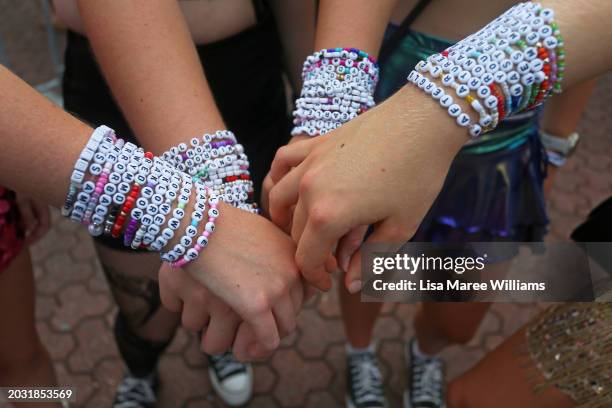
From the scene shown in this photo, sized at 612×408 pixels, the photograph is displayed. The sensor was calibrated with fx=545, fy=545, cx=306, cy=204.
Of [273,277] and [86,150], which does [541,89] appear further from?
[86,150]

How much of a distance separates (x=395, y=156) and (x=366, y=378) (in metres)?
1.33

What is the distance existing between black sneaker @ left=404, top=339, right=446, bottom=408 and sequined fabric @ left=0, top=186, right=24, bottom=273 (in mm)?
1375

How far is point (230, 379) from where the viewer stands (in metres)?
1.91

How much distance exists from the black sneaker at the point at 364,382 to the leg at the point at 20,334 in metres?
0.98

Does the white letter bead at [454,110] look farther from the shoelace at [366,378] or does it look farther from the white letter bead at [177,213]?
the shoelace at [366,378]

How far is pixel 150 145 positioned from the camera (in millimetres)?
1036

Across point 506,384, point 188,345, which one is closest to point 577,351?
point 506,384

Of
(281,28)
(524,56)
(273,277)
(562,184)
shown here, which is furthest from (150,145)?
(562,184)

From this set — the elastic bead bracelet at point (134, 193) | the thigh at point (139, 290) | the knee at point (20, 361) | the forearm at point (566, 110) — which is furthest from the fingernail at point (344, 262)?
the knee at point (20, 361)

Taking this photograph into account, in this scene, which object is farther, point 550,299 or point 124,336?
point 124,336

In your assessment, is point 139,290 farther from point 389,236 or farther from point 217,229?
point 389,236

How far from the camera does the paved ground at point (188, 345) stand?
1983 mm

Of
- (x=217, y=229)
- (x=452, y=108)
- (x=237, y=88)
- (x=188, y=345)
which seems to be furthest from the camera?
(x=188, y=345)

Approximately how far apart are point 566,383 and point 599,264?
27 cm
